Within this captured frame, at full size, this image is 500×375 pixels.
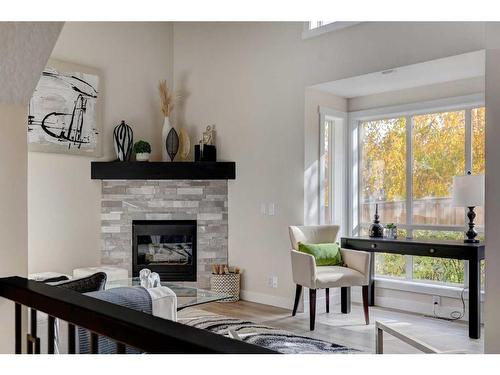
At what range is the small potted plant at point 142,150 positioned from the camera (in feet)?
19.1

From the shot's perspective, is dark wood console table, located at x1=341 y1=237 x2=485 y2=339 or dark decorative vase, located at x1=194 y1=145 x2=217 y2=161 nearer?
dark wood console table, located at x1=341 y1=237 x2=485 y2=339

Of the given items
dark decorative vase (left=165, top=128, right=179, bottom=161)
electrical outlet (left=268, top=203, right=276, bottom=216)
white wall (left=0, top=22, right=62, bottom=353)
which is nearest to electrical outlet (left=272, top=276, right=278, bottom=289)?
electrical outlet (left=268, top=203, right=276, bottom=216)

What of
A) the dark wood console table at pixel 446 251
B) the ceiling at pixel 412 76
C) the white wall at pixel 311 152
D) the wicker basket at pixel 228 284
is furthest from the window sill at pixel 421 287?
the ceiling at pixel 412 76

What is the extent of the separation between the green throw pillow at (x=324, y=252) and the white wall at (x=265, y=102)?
447 millimetres

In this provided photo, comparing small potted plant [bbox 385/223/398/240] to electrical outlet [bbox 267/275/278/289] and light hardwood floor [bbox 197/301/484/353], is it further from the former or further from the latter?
electrical outlet [bbox 267/275/278/289]

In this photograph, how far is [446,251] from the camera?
435cm

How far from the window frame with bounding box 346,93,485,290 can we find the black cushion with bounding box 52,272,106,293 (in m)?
3.63

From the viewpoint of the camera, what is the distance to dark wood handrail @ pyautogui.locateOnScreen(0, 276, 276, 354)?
947mm

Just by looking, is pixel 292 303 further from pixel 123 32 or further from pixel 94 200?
pixel 123 32

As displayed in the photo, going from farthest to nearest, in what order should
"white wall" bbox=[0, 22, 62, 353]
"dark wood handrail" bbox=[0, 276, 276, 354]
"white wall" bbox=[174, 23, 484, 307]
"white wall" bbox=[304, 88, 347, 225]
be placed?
"white wall" bbox=[304, 88, 347, 225] < "white wall" bbox=[174, 23, 484, 307] < "white wall" bbox=[0, 22, 62, 353] < "dark wood handrail" bbox=[0, 276, 276, 354]

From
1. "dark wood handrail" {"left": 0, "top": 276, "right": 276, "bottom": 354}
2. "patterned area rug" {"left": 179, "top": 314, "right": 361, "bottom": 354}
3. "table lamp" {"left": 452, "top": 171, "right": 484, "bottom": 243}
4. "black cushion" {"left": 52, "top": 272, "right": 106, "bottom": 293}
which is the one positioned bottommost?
"patterned area rug" {"left": 179, "top": 314, "right": 361, "bottom": 354}

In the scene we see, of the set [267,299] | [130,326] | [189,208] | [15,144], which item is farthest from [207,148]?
[130,326]

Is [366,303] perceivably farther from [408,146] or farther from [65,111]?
[65,111]

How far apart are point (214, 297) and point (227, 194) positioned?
7.61ft
